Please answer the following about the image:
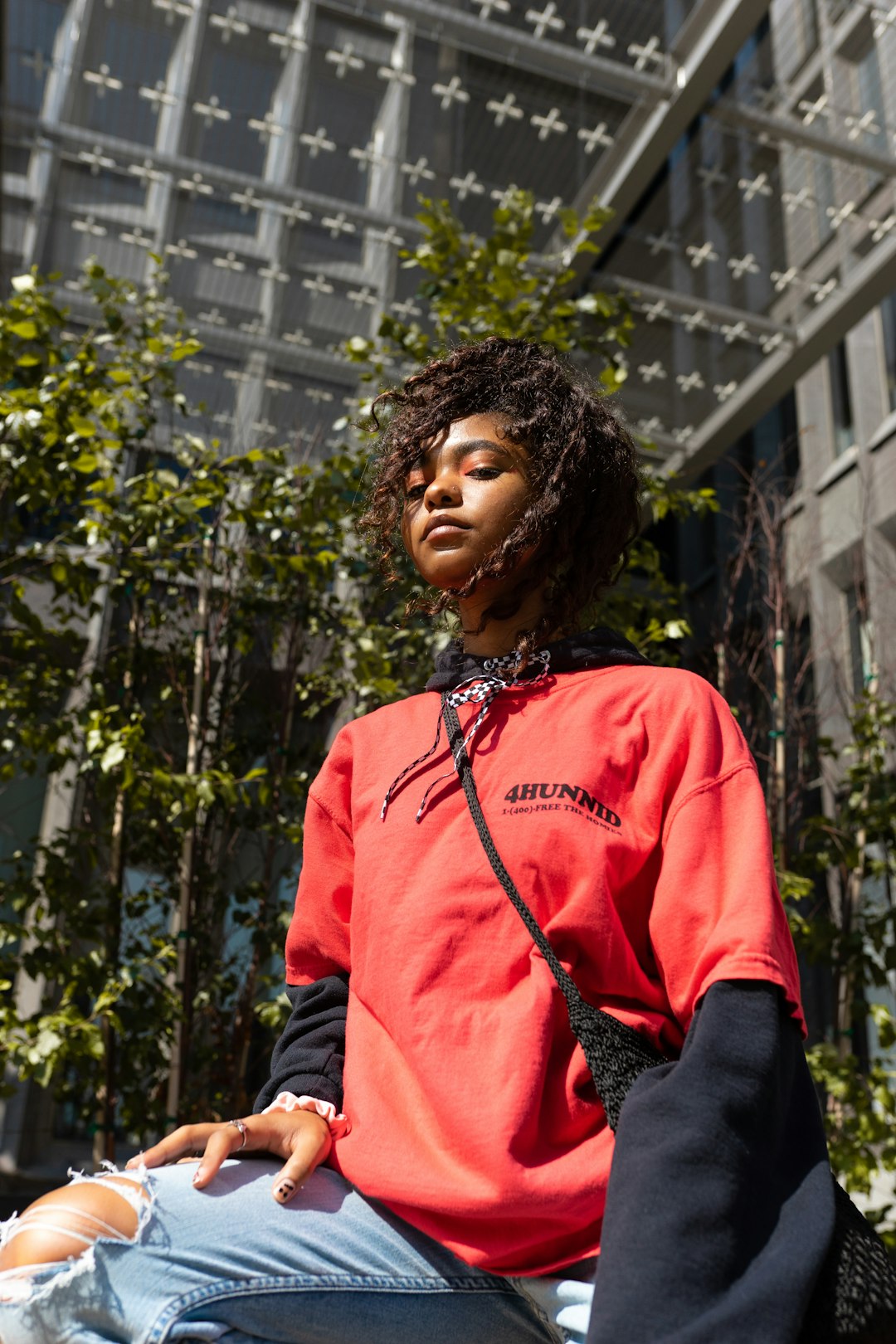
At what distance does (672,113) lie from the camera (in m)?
5.44

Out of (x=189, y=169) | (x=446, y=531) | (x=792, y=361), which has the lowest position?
(x=446, y=531)

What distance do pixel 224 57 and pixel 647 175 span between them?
199 centimetres

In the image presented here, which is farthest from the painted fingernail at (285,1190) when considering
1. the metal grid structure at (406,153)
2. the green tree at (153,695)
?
the metal grid structure at (406,153)

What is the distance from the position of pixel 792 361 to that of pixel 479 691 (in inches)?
210

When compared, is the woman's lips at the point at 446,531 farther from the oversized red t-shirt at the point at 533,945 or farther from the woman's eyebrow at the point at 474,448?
the oversized red t-shirt at the point at 533,945

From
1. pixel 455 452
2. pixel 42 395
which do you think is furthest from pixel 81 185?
pixel 455 452

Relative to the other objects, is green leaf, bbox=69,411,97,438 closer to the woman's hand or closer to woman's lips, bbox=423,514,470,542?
woman's lips, bbox=423,514,470,542

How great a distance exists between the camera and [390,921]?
4.67ft

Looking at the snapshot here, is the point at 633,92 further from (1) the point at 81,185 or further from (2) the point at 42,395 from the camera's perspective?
(2) the point at 42,395

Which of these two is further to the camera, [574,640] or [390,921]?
[574,640]

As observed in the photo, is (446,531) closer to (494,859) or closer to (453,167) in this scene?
(494,859)

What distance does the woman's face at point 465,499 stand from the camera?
1657 mm

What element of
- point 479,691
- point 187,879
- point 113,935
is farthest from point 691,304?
point 479,691

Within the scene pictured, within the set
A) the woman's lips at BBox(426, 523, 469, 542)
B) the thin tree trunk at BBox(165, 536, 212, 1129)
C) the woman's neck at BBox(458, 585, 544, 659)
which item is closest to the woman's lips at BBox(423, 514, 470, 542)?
the woman's lips at BBox(426, 523, 469, 542)
